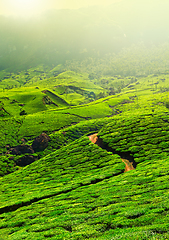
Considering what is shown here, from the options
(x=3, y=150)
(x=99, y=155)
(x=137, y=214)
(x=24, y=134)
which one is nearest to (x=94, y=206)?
(x=137, y=214)

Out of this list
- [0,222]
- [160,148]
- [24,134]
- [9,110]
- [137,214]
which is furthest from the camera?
[9,110]

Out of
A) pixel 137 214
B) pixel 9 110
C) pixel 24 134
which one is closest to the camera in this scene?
pixel 137 214

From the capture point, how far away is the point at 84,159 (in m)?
71.4

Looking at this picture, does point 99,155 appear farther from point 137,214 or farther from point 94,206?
point 137,214

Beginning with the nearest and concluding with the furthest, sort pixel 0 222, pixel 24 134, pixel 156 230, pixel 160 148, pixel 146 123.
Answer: pixel 156 230 → pixel 0 222 → pixel 160 148 → pixel 146 123 → pixel 24 134

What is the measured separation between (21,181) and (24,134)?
224ft

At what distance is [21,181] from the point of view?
6875cm

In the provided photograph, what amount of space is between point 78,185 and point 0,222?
71.4 feet

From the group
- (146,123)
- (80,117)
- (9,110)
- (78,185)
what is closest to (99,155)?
(78,185)

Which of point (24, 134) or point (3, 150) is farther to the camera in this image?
point (24, 134)

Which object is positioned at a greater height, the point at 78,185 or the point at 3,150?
the point at 3,150

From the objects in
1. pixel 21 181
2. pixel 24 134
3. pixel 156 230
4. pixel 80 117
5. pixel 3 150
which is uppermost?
pixel 80 117

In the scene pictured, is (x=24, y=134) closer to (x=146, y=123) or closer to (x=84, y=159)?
(x=84, y=159)

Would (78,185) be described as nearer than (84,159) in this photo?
Yes
